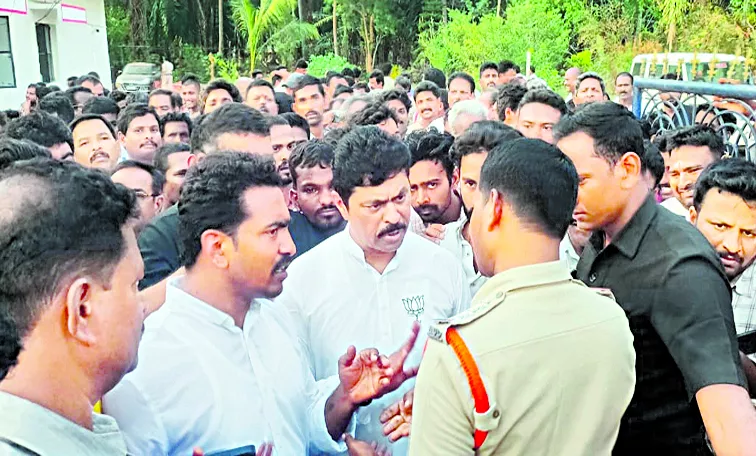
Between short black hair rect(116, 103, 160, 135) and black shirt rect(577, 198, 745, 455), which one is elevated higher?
short black hair rect(116, 103, 160, 135)

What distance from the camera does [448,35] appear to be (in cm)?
2159

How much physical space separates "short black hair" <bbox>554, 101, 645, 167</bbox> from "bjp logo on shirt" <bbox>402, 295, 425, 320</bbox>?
2.69 feet

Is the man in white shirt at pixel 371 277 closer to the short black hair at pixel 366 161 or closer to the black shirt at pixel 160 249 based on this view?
the short black hair at pixel 366 161

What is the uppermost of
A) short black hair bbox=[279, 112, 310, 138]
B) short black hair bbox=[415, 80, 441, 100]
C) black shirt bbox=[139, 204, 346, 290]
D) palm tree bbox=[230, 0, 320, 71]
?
palm tree bbox=[230, 0, 320, 71]

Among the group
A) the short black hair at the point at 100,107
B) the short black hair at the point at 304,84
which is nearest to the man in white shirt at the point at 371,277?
the short black hair at the point at 304,84

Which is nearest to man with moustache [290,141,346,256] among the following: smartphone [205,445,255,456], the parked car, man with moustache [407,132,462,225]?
man with moustache [407,132,462,225]

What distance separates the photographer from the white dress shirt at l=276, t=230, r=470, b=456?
2.72 meters

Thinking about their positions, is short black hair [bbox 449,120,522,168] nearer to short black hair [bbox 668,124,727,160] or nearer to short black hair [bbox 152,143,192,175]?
short black hair [bbox 668,124,727,160]

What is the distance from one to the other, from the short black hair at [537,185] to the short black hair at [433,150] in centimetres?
212

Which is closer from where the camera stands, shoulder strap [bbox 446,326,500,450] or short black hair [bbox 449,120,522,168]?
shoulder strap [bbox 446,326,500,450]

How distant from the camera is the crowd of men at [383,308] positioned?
1.36m

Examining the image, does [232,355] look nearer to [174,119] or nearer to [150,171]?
[150,171]

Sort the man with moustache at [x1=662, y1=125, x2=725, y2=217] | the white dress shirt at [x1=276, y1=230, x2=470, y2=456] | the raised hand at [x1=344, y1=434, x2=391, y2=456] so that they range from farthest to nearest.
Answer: the man with moustache at [x1=662, y1=125, x2=725, y2=217]
the white dress shirt at [x1=276, y1=230, x2=470, y2=456]
the raised hand at [x1=344, y1=434, x2=391, y2=456]

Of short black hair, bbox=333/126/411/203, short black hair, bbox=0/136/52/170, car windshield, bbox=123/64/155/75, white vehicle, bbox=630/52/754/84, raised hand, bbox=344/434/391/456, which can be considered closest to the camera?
raised hand, bbox=344/434/391/456
